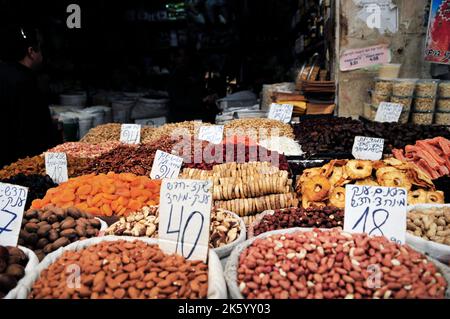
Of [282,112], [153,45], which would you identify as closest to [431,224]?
[282,112]

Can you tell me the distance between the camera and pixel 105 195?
86.5 inches

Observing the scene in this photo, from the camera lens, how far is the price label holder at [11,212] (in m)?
1.65

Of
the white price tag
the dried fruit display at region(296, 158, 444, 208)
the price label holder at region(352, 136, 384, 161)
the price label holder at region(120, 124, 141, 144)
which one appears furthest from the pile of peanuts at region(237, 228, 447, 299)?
the price label holder at region(120, 124, 141, 144)

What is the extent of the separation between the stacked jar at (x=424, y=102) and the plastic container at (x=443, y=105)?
4 centimetres

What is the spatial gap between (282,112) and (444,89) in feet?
4.68

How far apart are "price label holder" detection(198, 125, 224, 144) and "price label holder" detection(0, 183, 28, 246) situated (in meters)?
1.71

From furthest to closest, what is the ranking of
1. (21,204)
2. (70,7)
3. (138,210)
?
(70,7), (138,210), (21,204)

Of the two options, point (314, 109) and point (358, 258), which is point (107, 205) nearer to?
point (358, 258)

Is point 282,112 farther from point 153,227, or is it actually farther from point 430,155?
point 153,227

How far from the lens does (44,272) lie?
4.68 feet

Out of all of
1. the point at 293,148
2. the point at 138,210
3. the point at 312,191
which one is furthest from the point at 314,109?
the point at 138,210

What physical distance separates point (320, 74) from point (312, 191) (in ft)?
7.66

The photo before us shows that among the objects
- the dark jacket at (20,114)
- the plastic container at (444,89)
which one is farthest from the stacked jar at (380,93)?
the dark jacket at (20,114)

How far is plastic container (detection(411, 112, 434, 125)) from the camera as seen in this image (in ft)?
10.7
